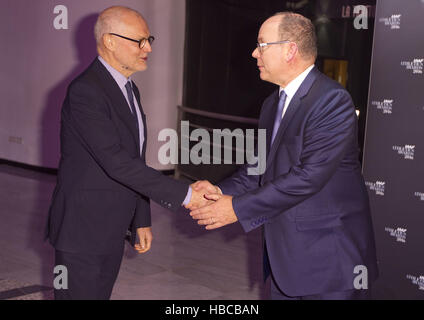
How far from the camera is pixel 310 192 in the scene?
2.35 m


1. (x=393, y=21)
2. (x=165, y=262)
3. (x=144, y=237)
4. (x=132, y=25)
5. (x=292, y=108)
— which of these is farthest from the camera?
(x=165, y=262)

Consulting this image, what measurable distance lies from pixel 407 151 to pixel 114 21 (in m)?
2.45

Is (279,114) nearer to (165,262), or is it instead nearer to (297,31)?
(297,31)

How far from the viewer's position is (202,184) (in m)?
3.04

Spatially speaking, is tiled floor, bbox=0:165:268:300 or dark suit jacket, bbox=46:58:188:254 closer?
dark suit jacket, bbox=46:58:188:254

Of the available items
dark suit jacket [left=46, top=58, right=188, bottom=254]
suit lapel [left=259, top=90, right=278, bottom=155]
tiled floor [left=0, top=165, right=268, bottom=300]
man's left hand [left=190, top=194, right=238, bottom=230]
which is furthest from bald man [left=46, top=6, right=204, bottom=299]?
tiled floor [left=0, top=165, right=268, bottom=300]

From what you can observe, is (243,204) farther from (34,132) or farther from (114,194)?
(34,132)

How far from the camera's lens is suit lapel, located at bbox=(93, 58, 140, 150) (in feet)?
8.33

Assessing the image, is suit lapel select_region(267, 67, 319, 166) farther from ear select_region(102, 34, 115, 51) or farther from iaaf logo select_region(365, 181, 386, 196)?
iaaf logo select_region(365, 181, 386, 196)

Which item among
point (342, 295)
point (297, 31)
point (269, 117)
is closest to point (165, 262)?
point (269, 117)

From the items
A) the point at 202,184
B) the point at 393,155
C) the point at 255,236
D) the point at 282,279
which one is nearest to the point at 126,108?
the point at 202,184

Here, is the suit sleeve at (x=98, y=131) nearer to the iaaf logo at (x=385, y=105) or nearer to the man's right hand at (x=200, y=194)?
the man's right hand at (x=200, y=194)

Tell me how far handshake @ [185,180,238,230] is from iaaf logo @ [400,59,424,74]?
1873 millimetres
